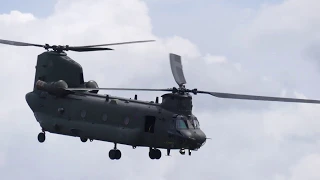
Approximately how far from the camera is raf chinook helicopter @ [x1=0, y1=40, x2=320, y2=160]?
46.0 metres

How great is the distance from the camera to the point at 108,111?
48.6 m

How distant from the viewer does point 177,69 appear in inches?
1962

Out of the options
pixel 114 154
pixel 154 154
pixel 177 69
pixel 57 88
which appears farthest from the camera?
pixel 57 88

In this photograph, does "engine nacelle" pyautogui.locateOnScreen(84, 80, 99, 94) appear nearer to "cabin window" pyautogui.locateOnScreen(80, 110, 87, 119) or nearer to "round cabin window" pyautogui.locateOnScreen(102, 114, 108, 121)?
"cabin window" pyautogui.locateOnScreen(80, 110, 87, 119)

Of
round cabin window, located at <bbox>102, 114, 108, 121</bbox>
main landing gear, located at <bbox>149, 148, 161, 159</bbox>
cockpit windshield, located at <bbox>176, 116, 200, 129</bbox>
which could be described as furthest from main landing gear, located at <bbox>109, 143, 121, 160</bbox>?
cockpit windshield, located at <bbox>176, 116, 200, 129</bbox>

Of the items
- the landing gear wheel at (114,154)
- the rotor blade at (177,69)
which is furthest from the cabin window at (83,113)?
the rotor blade at (177,69)

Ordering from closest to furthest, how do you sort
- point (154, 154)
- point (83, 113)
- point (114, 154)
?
point (114, 154) → point (154, 154) → point (83, 113)

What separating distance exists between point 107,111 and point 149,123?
363cm

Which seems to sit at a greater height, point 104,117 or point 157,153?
point 104,117

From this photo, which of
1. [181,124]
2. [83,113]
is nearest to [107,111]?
[83,113]

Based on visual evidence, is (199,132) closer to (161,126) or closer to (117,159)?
(161,126)

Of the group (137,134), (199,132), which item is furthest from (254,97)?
(137,134)

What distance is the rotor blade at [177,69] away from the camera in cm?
4825

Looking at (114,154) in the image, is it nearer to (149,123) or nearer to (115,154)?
(115,154)
